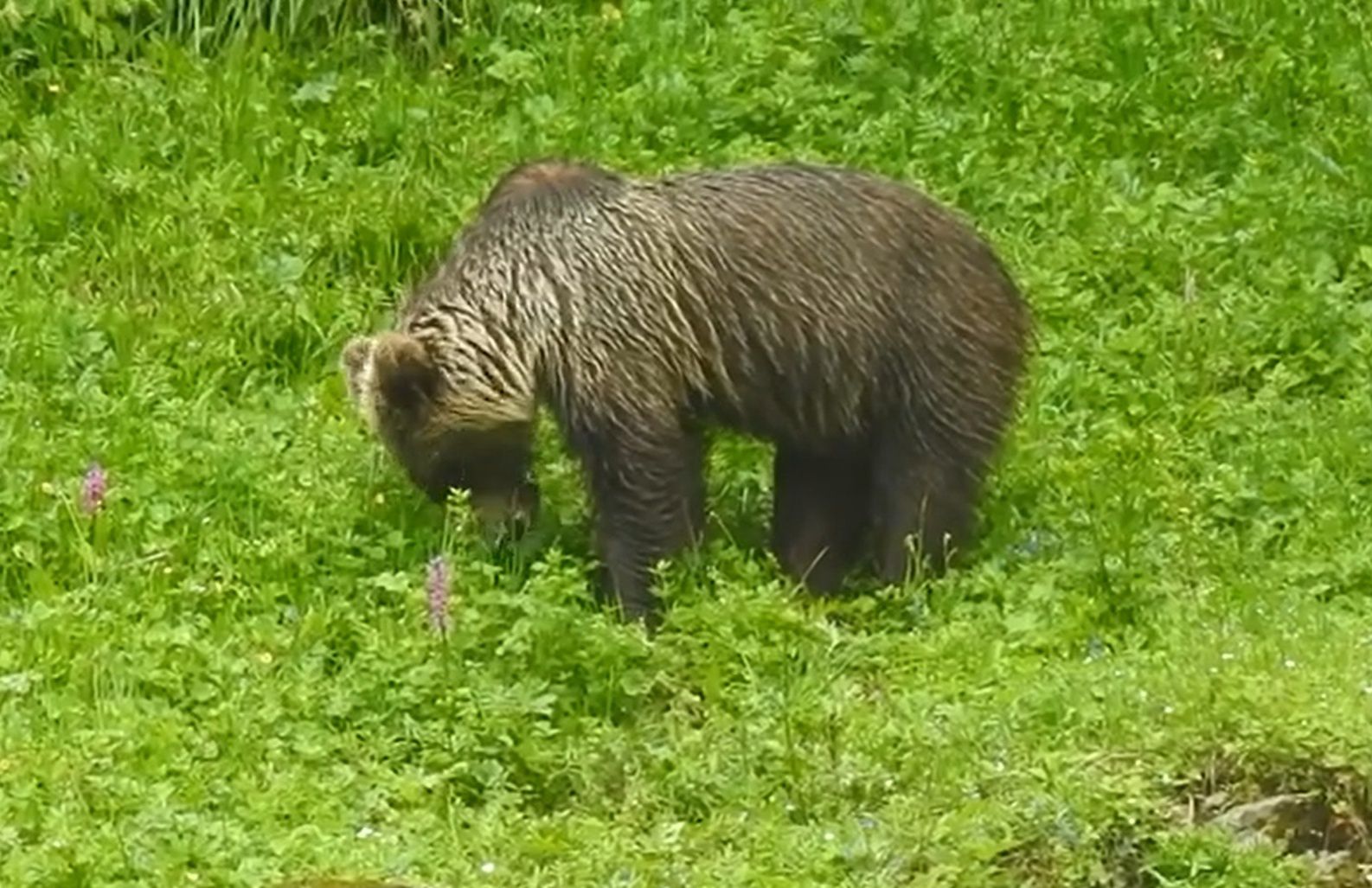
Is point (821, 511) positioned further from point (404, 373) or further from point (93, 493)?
point (93, 493)

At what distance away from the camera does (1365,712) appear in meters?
6.82

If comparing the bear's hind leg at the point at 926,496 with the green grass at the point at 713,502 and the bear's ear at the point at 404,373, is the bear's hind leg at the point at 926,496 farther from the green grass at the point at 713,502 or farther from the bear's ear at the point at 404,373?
the bear's ear at the point at 404,373

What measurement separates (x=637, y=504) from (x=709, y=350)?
50 cm

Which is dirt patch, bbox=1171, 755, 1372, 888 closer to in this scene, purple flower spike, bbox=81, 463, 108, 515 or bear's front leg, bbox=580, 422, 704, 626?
bear's front leg, bbox=580, 422, 704, 626

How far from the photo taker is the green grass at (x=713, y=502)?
22.6ft

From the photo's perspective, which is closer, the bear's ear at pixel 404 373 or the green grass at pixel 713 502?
the green grass at pixel 713 502

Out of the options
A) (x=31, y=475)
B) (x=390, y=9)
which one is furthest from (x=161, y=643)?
(x=390, y=9)

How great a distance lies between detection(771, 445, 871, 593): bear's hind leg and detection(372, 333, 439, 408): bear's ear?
1012 millimetres

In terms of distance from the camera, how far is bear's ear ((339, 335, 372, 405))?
30.1 feet

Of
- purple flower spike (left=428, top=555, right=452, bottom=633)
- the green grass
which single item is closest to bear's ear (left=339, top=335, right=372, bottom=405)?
the green grass

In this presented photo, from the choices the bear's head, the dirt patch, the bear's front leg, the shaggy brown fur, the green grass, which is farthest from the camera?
the bear's head

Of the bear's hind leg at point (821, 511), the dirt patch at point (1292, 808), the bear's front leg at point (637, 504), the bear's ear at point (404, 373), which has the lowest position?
the bear's hind leg at point (821, 511)

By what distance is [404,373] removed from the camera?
904 centimetres

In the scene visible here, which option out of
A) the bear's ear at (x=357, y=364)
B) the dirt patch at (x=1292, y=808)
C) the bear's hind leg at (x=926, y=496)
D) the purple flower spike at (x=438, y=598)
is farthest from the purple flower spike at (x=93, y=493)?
the dirt patch at (x=1292, y=808)
